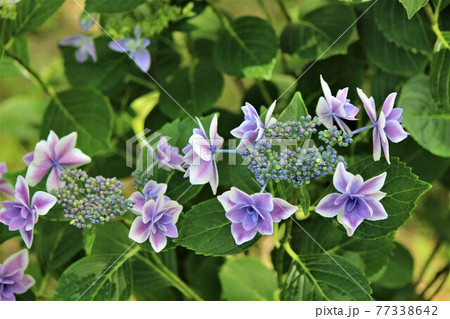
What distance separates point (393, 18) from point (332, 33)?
120mm

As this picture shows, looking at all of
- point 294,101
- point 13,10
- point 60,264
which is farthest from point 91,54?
point 294,101

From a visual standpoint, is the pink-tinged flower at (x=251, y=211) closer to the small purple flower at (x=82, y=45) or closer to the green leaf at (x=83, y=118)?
the green leaf at (x=83, y=118)

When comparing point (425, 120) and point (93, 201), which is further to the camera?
point (425, 120)

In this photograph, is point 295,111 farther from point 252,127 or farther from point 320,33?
point 320,33

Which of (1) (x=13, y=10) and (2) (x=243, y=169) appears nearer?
(2) (x=243, y=169)

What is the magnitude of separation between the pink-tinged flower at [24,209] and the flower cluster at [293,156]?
286mm

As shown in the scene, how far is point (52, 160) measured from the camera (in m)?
0.92

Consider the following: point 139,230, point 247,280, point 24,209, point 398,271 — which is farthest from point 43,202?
point 398,271

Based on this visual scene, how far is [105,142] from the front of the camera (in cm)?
114

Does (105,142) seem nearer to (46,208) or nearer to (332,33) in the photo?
(46,208)

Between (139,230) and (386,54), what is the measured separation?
57 cm

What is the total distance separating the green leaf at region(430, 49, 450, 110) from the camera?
1.00 metres

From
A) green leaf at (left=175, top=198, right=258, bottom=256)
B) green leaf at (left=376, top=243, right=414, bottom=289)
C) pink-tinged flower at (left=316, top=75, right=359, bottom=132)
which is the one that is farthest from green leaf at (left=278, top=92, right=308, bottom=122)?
green leaf at (left=376, top=243, right=414, bottom=289)

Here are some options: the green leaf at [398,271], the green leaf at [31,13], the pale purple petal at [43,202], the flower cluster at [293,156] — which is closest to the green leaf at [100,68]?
the green leaf at [31,13]
